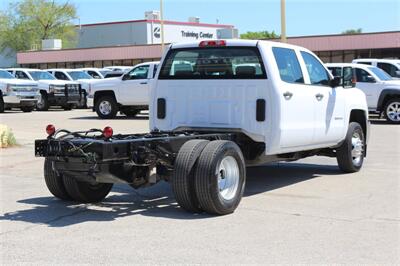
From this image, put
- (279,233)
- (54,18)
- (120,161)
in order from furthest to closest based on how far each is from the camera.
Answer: (54,18) → (120,161) → (279,233)

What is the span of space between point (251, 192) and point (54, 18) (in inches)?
2580

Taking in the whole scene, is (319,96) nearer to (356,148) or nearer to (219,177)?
(356,148)

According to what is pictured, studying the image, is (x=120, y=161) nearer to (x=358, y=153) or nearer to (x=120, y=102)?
(x=358, y=153)

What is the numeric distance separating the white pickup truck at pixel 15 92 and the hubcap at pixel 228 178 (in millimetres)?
19920

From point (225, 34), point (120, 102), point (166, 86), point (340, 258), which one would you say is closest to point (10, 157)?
point (166, 86)

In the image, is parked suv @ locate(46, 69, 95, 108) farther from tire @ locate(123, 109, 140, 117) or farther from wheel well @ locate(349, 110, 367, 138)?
wheel well @ locate(349, 110, 367, 138)

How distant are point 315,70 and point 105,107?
568 inches

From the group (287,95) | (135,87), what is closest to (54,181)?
(287,95)

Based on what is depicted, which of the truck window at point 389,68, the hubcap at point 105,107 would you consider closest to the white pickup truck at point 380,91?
the truck window at point 389,68

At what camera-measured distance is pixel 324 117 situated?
9.11 m

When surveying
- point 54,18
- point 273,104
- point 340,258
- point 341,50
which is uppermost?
point 54,18

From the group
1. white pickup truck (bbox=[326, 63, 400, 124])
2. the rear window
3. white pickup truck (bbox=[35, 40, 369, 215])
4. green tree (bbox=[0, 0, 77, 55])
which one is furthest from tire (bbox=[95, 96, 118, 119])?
green tree (bbox=[0, 0, 77, 55])

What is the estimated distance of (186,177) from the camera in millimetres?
6754

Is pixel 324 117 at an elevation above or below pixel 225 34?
below
